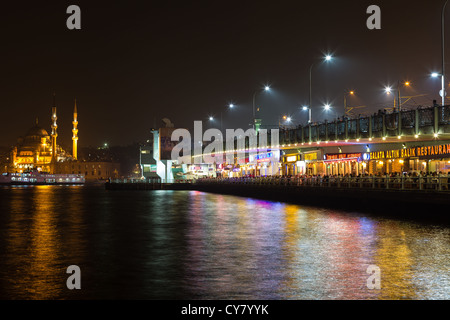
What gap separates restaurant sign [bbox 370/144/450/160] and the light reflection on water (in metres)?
14.2

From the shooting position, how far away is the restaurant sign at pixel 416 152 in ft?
149

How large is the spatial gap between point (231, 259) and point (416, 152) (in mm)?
33399

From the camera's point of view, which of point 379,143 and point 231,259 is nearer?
point 231,259

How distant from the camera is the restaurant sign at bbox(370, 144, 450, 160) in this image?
45.5 m

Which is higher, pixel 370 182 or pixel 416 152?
pixel 416 152

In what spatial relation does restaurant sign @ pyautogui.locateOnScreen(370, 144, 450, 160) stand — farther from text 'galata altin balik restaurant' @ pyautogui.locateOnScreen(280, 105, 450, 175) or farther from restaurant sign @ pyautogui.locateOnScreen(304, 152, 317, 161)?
restaurant sign @ pyautogui.locateOnScreen(304, 152, 317, 161)

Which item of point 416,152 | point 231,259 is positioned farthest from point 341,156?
point 231,259

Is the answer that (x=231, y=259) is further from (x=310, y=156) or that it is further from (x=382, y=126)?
(x=310, y=156)

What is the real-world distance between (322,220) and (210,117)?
7863 cm

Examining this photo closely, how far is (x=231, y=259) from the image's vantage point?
66.7 ft

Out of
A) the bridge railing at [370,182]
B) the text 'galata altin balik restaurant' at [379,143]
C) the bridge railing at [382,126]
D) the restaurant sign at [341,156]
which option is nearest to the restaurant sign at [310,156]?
the text 'galata altin balik restaurant' at [379,143]

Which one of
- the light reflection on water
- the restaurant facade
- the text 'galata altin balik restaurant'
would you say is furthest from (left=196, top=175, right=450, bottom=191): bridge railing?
the restaurant facade
